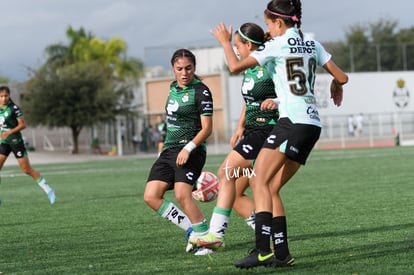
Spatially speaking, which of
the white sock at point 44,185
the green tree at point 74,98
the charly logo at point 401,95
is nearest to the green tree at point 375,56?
the charly logo at point 401,95

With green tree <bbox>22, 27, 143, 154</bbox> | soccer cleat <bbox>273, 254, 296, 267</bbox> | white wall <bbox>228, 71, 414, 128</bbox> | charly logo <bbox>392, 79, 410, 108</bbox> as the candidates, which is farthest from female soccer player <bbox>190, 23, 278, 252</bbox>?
charly logo <bbox>392, 79, 410, 108</bbox>

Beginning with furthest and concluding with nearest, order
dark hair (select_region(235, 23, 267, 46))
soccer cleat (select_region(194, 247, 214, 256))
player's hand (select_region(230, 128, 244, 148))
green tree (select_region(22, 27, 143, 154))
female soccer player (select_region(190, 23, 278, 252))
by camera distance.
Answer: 1. green tree (select_region(22, 27, 143, 154))
2. player's hand (select_region(230, 128, 244, 148))
3. soccer cleat (select_region(194, 247, 214, 256))
4. dark hair (select_region(235, 23, 267, 46))
5. female soccer player (select_region(190, 23, 278, 252))

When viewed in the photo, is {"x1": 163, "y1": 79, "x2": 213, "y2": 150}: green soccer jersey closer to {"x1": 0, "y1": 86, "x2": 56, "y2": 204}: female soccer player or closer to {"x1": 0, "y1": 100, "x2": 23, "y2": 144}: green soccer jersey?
{"x1": 0, "y1": 86, "x2": 56, "y2": 204}: female soccer player

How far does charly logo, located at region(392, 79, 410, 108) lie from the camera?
221ft

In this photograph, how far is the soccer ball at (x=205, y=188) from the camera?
31.3ft

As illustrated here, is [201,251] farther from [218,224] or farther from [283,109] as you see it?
[283,109]

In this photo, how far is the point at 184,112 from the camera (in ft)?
29.8

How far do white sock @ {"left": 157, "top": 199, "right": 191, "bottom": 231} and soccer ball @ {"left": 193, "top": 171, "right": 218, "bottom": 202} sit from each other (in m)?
0.29

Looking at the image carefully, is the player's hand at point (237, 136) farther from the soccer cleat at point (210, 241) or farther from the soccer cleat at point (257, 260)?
the soccer cleat at point (257, 260)

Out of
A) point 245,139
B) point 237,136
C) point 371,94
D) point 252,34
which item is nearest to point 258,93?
point 245,139

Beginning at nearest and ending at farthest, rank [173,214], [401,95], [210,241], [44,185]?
1. [210,241]
2. [173,214]
3. [44,185]
4. [401,95]

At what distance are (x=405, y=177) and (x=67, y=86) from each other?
39.5 metres

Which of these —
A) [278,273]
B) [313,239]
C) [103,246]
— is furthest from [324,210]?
Answer: [278,273]

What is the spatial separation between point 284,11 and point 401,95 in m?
62.0
